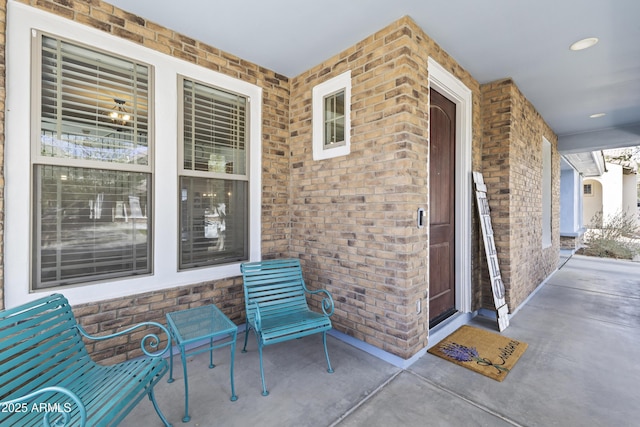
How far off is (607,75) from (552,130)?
2.87 metres

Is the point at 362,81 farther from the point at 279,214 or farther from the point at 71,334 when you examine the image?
the point at 71,334

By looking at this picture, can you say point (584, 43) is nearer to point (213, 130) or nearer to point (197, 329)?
point (213, 130)

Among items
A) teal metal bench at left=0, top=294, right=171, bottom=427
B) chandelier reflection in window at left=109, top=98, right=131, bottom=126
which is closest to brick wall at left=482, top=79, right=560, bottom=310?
teal metal bench at left=0, top=294, right=171, bottom=427

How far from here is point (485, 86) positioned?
3959 mm

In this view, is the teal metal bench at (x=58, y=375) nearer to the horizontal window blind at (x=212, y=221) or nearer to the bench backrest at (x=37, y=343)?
the bench backrest at (x=37, y=343)

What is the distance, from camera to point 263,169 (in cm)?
357

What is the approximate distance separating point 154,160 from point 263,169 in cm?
119

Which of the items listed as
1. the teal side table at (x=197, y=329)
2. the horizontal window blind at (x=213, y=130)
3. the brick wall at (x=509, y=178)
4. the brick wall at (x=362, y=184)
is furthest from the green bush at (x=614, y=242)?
the teal side table at (x=197, y=329)

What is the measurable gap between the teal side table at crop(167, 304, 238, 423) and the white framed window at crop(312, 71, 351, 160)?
1.99m

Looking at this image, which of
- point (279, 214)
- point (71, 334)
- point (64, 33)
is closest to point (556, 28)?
point (279, 214)

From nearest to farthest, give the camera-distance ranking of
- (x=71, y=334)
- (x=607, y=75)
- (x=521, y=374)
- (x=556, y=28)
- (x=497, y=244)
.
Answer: (x=71, y=334)
(x=521, y=374)
(x=556, y=28)
(x=607, y=75)
(x=497, y=244)

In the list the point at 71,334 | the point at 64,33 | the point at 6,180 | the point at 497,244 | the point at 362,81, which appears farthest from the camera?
the point at 497,244

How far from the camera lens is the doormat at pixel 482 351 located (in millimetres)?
2623

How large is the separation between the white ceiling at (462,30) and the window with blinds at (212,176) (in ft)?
1.95
